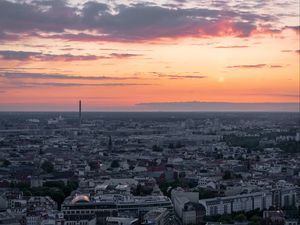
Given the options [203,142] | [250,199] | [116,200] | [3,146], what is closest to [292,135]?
[203,142]

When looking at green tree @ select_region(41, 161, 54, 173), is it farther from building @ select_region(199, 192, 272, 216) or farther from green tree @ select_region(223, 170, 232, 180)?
building @ select_region(199, 192, 272, 216)

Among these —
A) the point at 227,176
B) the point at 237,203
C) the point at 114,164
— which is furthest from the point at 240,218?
the point at 114,164

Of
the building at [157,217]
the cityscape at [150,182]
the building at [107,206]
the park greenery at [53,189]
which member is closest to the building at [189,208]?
the cityscape at [150,182]

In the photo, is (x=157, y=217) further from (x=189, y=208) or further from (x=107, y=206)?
(x=189, y=208)

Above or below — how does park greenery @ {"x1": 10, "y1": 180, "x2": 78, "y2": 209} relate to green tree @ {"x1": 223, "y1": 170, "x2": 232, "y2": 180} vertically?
above

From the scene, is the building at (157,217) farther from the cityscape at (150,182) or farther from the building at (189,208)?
the building at (189,208)

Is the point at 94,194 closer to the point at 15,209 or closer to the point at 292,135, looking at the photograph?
the point at 15,209

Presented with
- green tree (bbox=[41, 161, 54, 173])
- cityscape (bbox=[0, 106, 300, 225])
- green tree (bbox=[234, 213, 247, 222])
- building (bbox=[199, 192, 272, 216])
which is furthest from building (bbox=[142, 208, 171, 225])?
green tree (bbox=[41, 161, 54, 173])

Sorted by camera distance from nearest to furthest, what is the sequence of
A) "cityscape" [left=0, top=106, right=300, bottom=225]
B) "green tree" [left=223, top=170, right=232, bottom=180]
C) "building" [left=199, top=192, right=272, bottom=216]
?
1. "cityscape" [left=0, top=106, right=300, bottom=225]
2. "building" [left=199, top=192, right=272, bottom=216]
3. "green tree" [left=223, top=170, right=232, bottom=180]

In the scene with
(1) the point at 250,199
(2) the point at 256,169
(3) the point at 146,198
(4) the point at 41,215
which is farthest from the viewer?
(2) the point at 256,169

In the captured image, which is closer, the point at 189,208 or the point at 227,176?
the point at 189,208

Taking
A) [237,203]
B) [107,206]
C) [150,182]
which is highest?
[107,206]
